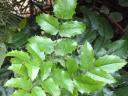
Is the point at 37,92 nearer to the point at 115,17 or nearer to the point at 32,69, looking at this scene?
the point at 32,69

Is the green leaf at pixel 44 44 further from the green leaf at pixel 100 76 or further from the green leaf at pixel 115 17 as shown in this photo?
the green leaf at pixel 115 17

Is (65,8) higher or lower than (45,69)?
higher

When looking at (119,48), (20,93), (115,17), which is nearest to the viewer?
(20,93)

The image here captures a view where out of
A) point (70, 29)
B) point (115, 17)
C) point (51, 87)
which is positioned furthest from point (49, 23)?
point (115, 17)

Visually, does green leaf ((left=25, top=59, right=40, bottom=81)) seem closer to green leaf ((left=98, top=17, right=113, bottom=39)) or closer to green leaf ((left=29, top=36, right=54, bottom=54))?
green leaf ((left=29, top=36, right=54, bottom=54))

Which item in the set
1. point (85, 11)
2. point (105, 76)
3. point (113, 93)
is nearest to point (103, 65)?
point (105, 76)

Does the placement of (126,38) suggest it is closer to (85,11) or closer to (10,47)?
(85,11)

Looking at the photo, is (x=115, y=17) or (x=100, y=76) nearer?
(x=100, y=76)

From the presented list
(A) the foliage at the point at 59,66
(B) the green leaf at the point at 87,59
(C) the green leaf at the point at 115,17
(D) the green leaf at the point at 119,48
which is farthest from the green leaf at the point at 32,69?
(C) the green leaf at the point at 115,17
